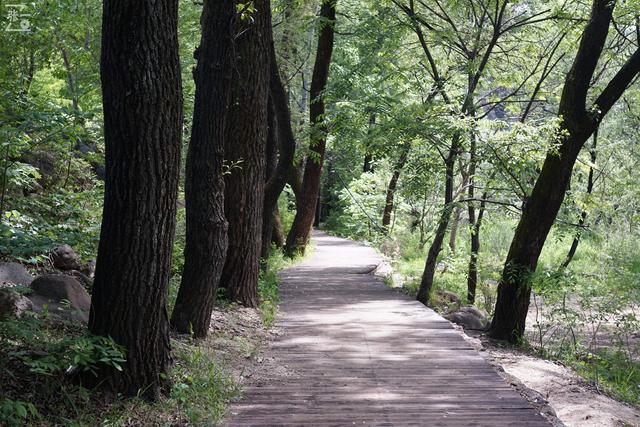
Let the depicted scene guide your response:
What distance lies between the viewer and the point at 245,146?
8.44 metres

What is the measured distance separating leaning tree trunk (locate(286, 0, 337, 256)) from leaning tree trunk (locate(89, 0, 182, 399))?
926 centimetres

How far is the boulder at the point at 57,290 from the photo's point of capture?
5.87 m

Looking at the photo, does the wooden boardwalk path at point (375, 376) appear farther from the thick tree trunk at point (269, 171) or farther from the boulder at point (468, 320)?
the thick tree trunk at point (269, 171)

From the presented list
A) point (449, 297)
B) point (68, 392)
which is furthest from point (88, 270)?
point (449, 297)

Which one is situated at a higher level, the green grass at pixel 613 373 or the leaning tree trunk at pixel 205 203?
the leaning tree trunk at pixel 205 203

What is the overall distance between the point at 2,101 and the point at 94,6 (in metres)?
9.94

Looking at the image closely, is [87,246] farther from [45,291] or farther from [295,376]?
[295,376]

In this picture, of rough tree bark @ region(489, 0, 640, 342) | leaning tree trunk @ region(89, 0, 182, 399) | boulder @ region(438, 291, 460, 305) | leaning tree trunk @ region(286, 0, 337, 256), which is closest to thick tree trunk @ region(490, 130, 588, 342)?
rough tree bark @ region(489, 0, 640, 342)

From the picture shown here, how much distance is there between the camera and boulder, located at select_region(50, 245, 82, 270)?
789 cm

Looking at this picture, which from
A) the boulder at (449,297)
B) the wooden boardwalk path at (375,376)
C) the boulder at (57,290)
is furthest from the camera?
the boulder at (449,297)

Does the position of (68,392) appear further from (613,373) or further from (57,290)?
(613,373)

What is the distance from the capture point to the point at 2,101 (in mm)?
6527

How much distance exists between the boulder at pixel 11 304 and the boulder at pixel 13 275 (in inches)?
43.6

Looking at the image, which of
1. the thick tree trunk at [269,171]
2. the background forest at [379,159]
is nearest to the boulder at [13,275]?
the background forest at [379,159]
